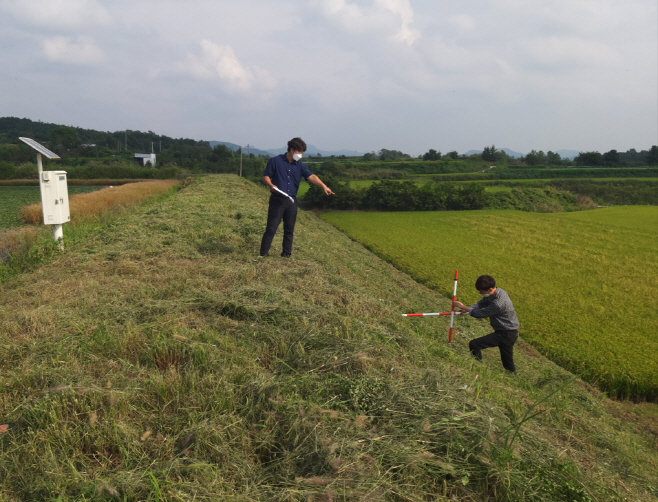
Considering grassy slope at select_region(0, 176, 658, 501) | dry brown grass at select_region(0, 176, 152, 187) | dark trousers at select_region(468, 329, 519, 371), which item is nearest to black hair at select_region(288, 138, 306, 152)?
grassy slope at select_region(0, 176, 658, 501)

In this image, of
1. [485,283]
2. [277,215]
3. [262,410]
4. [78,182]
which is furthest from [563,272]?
[78,182]

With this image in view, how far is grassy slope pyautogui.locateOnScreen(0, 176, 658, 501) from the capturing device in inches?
78.7

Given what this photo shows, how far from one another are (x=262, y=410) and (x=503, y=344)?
349cm

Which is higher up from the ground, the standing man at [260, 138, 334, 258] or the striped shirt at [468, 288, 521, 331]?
the standing man at [260, 138, 334, 258]

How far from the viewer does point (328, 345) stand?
10.8 ft

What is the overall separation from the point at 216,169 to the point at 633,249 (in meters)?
44.1

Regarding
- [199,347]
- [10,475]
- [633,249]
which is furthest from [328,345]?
[633,249]

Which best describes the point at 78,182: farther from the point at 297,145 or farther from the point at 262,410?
the point at 262,410

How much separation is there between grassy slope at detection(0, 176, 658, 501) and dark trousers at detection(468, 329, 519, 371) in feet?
1.24

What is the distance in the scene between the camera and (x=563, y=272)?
39.1 ft

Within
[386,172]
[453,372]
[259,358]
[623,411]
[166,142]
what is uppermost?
[166,142]

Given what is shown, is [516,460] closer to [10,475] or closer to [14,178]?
[10,475]

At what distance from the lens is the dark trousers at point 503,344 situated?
4.82m

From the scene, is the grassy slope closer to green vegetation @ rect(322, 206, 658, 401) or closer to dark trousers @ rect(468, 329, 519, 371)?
dark trousers @ rect(468, 329, 519, 371)
